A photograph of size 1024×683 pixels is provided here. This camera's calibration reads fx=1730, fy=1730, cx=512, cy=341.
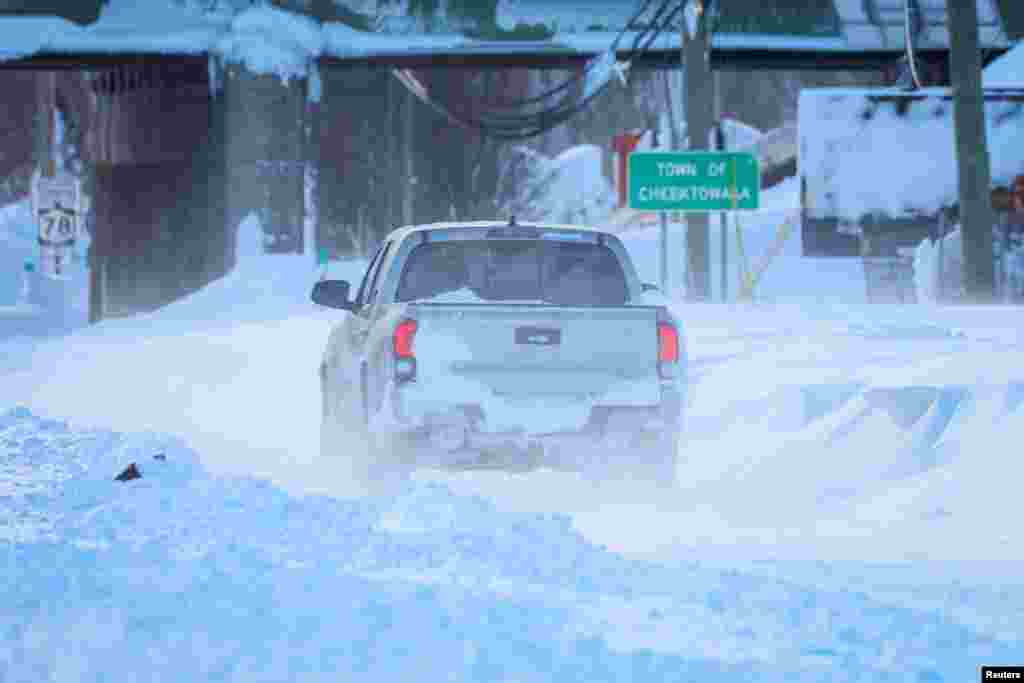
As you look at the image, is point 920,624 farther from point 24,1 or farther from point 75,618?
point 24,1

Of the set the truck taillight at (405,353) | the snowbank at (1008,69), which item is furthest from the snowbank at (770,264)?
the truck taillight at (405,353)

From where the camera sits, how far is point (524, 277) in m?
10.9

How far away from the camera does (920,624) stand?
21.4 feet

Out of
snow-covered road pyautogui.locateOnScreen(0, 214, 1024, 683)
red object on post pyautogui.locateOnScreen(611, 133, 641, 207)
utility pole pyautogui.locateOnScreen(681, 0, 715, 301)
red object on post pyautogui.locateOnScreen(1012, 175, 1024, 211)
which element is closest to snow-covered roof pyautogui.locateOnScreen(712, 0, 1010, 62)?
red object on post pyautogui.locateOnScreen(1012, 175, 1024, 211)

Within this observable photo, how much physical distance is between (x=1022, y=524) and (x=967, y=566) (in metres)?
1.40

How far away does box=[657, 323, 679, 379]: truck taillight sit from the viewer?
31.6 feet

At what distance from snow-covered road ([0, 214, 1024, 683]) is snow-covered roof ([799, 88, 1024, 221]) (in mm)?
11914

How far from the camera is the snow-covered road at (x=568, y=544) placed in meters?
5.97

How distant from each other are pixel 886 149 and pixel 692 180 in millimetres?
4316

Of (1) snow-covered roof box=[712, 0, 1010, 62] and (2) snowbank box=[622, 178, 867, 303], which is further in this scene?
(2) snowbank box=[622, 178, 867, 303]

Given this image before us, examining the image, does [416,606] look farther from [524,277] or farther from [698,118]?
[698,118]

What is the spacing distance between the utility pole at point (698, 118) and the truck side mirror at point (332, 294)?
47.6 ft
